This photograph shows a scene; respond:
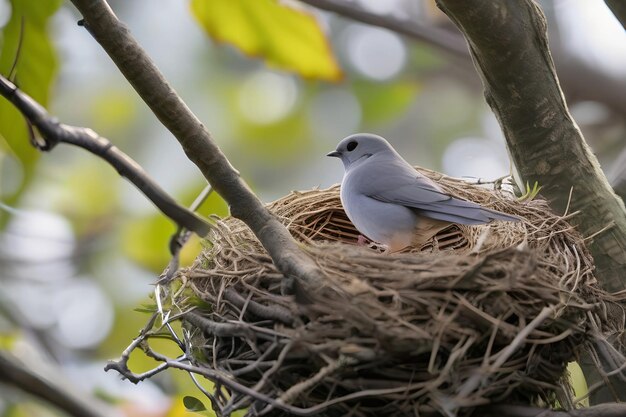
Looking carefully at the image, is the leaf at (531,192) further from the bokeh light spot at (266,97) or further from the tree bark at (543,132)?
the bokeh light spot at (266,97)

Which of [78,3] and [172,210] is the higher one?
[78,3]

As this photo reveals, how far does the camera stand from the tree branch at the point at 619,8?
3.50 metres

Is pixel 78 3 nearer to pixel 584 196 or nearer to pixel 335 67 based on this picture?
pixel 335 67

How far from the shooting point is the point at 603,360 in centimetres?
303

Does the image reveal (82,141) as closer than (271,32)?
Yes

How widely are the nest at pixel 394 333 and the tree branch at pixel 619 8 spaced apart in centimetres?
129

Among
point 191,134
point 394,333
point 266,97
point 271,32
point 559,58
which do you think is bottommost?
point 394,333

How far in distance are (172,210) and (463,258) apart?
1314 millimetres

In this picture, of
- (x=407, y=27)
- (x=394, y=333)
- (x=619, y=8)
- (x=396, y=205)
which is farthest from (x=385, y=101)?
(x=394, y=333)

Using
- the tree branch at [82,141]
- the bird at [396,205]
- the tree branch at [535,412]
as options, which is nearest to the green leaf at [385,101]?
the bird at [396,205]

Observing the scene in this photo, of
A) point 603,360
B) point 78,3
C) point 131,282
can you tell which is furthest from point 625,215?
point 131,282

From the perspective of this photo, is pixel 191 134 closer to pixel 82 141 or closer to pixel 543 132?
pixel 82 141

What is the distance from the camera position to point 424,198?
3.64 metres

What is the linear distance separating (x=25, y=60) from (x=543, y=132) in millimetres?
2269
